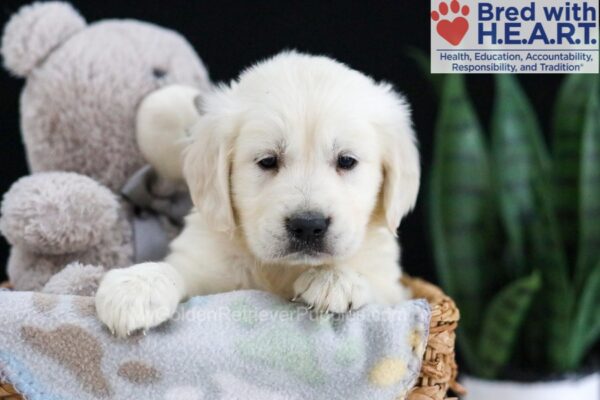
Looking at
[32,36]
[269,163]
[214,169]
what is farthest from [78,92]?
[269,163]

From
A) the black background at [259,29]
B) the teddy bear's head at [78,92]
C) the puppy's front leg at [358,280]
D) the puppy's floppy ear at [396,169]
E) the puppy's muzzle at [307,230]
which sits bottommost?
the puppy's front leg at [358,280]

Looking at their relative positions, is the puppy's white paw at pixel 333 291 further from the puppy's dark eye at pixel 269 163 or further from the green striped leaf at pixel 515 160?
the green striped leaf at pixel 515 160

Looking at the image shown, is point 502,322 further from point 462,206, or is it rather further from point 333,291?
point 333,291

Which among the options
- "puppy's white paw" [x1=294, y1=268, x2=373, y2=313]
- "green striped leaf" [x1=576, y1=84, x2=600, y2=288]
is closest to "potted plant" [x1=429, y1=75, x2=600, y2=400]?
"green striped leaf" [x1=576, y1=84, x2=600, y2=288]

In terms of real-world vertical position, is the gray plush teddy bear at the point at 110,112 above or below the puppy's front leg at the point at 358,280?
above

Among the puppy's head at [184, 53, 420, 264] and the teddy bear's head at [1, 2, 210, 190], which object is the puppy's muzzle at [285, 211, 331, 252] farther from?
the teddy bear's head at [1, 2, 210, 190]

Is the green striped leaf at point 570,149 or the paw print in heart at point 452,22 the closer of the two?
the paw print in heart at point 452,22

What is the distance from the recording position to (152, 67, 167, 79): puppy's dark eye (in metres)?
2.06

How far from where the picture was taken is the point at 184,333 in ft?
4.23

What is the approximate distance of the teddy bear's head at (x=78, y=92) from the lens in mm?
1974

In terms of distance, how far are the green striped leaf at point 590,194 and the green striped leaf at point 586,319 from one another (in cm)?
4

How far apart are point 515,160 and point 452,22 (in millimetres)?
933

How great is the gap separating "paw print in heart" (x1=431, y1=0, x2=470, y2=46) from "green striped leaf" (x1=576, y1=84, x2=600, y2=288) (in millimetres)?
869

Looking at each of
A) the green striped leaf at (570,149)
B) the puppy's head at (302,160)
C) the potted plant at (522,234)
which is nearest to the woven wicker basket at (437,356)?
the puppy's head at (302,160)
